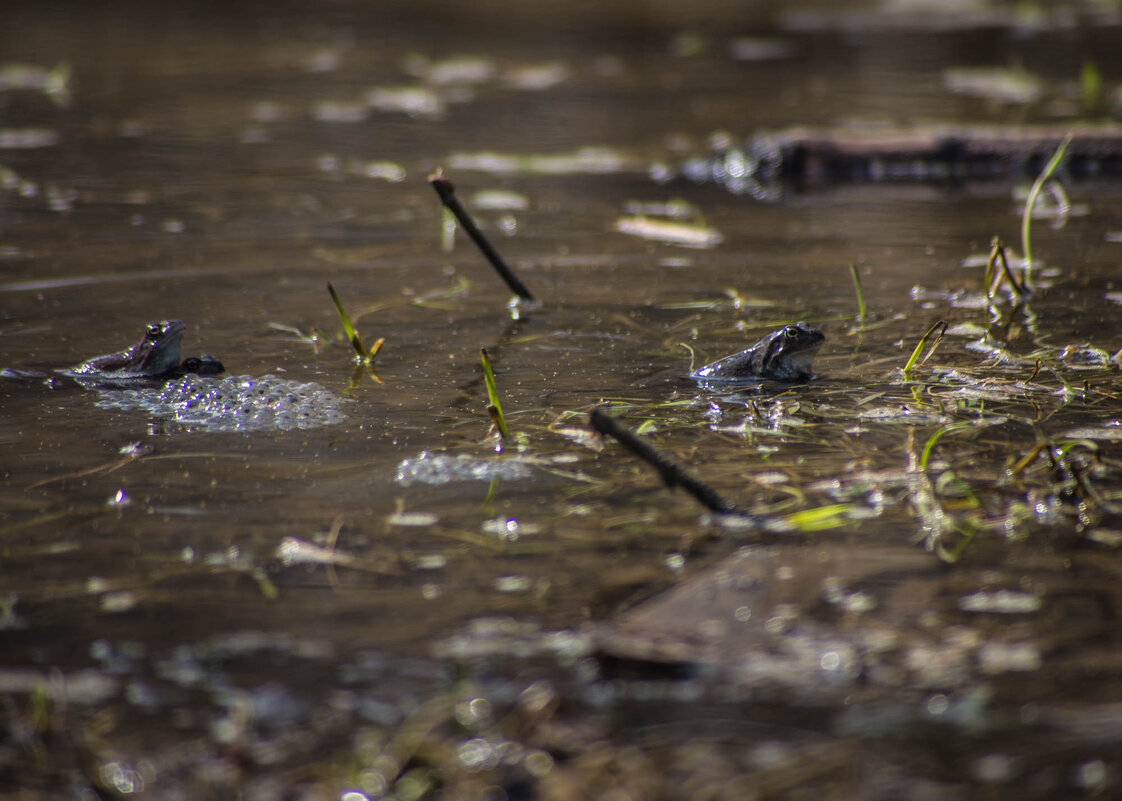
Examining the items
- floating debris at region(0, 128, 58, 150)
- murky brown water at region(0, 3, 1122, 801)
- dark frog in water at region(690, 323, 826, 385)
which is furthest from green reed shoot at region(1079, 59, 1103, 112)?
floating debris at region(0, 128, 58, 150)

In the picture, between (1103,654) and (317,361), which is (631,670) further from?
(317,361)

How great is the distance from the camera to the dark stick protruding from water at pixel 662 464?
3135 millimetres

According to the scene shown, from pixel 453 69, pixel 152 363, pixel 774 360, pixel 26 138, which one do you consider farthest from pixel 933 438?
pixel 453 69

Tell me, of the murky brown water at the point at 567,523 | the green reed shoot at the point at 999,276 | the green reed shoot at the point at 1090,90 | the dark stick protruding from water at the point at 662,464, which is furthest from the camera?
the green reed shoot at the point at 1090,90

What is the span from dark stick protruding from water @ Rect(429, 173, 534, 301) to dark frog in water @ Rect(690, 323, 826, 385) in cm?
131

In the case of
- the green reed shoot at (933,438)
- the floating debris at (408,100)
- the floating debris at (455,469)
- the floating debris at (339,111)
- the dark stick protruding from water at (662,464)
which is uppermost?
the dark stick protruding from water at (662,464)

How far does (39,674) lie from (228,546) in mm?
704

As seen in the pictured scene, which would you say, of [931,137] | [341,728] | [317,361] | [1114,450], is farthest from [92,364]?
[931,137]

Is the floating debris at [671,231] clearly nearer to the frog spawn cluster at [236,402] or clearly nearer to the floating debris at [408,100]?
the frog spawn cluster at [236,402]

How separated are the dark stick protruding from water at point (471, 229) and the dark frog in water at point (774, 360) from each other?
4.30ft

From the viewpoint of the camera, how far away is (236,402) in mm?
4613

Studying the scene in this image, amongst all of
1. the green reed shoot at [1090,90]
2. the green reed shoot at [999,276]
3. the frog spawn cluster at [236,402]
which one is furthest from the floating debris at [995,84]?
the frog spawn cluster at [236,402]

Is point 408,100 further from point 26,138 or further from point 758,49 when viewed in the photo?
point 758,49

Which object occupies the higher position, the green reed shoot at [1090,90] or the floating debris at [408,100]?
the green reed shoot at [1090,90]
